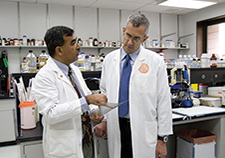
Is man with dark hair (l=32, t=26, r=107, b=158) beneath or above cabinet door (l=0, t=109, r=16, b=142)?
above

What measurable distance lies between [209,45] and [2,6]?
4962 millimetres

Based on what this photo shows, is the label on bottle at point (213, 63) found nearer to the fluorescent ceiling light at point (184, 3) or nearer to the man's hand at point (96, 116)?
the fluorescent ceiling light at point (184, 3)

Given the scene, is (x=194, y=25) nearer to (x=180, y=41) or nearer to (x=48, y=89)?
(x=180, y=41)

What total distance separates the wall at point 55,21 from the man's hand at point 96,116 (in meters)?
3.65

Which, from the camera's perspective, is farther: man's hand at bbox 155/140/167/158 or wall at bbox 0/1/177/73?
wall at bbox 0/1/177/73

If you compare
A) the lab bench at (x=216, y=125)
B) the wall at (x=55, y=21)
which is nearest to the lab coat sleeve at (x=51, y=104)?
the lab bench at (x=216, y=125)

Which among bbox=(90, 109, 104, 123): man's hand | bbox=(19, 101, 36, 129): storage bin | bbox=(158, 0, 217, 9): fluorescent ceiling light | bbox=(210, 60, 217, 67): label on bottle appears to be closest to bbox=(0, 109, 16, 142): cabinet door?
bbox=(19, 101, 36, 129): storage bin

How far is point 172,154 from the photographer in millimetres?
2564

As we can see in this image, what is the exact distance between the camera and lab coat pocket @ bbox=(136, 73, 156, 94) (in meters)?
→ 1.44

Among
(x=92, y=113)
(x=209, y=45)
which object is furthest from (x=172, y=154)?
(x=209, y=45)

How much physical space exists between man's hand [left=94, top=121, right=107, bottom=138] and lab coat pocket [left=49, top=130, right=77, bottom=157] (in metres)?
0.32

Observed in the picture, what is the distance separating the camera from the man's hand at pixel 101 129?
152 centimetres

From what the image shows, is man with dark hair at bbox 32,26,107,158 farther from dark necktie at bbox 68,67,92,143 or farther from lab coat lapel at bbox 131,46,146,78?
lab coat lapel at bbox 131,46,146,78

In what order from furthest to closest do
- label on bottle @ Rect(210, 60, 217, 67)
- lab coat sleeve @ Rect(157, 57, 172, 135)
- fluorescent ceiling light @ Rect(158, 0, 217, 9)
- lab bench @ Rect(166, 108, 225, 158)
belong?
1. fluorescent ceiling light @ Rect(158, 0, 217, 9)
2. label on bottle @ Rect(210, 60, 217, 67)
3. lab bench @ Rect(166, 108, 225, 158)
4. lab coat sleeve @ Rect(157, 57, 172, 135)
